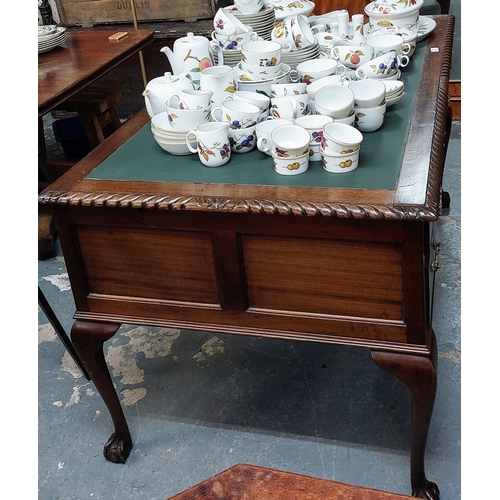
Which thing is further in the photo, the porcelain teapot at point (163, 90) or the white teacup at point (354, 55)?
the white teacup at point (354, 55)

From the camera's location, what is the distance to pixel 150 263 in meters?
1.55

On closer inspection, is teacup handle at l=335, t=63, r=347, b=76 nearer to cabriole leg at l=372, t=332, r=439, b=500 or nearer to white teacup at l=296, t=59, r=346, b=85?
white teacup at l=296, t=59, r=346, b=85

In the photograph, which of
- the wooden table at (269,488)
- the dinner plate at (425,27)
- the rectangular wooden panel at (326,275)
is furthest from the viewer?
the dinner plate at (425,27)

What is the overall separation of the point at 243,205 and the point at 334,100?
1.42 feet

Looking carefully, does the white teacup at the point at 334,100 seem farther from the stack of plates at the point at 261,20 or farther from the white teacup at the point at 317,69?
the stack of plates at the point at 261,20

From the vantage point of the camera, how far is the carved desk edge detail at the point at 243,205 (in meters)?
1.26

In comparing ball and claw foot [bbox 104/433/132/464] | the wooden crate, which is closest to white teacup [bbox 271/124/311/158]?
ball and claw foot [bbox 104/433/132/464]

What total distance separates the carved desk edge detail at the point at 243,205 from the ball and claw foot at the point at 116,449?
0.77m

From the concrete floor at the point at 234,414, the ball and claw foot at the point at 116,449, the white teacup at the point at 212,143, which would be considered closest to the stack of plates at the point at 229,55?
the white teacup at the point at 212,143

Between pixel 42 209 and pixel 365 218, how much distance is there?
231 cm

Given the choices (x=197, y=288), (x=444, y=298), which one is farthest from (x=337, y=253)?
(x=444, y=298)

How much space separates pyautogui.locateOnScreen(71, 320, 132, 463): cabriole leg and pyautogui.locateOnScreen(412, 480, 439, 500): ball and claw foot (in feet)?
2.68

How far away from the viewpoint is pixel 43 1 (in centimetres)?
450

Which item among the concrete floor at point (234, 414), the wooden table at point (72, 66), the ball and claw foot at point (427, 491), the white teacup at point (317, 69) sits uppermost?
the white teacup at point (317, 69)
